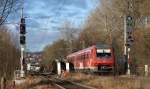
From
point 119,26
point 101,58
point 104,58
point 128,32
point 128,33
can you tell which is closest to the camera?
point 101,58

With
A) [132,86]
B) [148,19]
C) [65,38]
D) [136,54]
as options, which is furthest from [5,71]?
[65,38]

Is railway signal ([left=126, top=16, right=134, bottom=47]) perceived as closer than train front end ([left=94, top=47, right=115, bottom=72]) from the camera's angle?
No

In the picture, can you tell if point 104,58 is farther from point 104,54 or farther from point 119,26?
point 119,26

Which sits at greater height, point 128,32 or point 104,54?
point 128,32

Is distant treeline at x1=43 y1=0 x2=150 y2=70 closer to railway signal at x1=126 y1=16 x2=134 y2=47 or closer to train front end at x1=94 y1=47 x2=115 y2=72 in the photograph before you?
railway signal at x1=126 y1=16 x2=134 y2=47

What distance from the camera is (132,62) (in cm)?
6675

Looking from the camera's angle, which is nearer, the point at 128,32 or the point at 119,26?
the point at 128,32

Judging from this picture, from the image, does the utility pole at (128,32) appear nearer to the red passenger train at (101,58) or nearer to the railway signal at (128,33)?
the railway signal at (128,33)

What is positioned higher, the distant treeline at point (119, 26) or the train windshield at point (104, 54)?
the distant treeline at point (119, 26)

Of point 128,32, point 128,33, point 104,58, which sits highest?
point 128,32

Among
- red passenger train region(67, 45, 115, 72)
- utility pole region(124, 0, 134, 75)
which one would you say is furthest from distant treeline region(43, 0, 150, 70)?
red passenger train region(67, 45, 115, 72)

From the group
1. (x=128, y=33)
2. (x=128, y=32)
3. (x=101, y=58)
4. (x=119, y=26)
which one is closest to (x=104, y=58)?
(x=101, y=58)

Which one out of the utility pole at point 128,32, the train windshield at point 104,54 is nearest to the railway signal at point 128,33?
the utility pole at point 128,32

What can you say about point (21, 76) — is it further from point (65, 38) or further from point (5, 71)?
point (65, 38)
